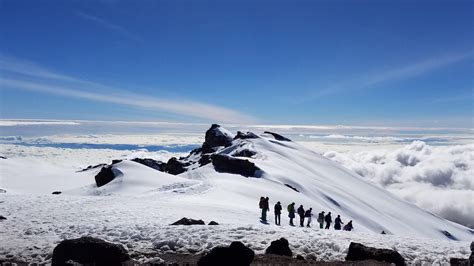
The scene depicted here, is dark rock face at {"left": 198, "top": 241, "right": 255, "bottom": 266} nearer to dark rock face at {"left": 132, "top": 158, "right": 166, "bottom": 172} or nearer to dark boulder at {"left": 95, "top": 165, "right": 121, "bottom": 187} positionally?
dark boulder at {"left": 95, "top": 165, "right": 121, "bottom": 187}

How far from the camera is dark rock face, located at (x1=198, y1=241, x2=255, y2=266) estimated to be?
15.5m

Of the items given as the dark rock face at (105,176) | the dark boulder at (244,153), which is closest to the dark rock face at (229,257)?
the dark rock face at (105,176)

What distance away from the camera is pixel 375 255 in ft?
57.3

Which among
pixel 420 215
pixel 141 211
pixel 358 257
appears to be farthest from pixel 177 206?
pixel 420 215

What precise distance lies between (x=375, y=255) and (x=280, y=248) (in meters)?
4.14

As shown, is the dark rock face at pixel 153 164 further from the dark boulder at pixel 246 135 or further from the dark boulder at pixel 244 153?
the dark boulder at pixel 246 135

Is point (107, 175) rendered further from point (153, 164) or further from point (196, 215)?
point (153, 164)

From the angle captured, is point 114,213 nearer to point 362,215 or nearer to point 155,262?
point 155,262

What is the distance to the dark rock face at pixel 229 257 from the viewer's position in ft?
50.9

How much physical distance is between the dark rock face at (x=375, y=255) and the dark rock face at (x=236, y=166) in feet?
187

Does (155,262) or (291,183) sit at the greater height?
(155,262)

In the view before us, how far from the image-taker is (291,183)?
77.4 metres

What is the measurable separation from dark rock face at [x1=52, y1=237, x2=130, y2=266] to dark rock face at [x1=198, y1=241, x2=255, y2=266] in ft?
13.0

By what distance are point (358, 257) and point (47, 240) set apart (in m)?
15.2
